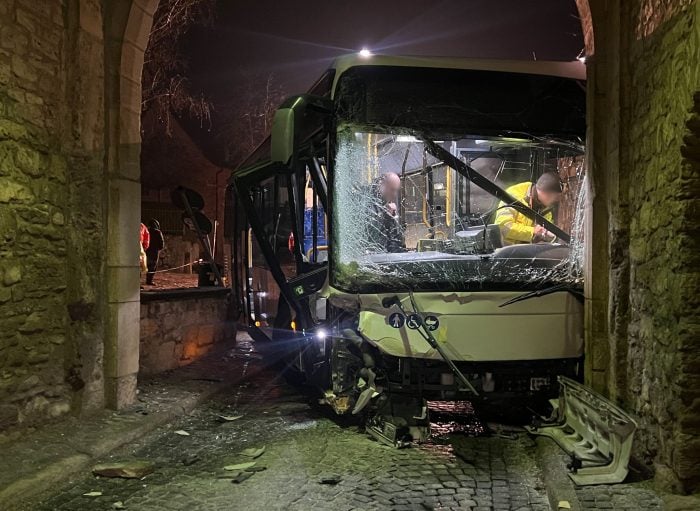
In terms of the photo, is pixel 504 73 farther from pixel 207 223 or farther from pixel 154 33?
pixel 154 33

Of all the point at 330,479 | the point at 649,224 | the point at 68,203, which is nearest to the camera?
the point at 649,224

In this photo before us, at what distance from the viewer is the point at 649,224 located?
4312mm

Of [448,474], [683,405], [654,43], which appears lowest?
[448,474]

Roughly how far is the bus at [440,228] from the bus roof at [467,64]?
15 millimetres

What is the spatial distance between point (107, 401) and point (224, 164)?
25.0 m

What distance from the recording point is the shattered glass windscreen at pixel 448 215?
5.31 m

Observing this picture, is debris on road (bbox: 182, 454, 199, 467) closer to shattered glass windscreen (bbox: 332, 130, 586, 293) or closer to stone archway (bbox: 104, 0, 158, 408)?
stone archway (bbox: 104, 0, 158, 408)

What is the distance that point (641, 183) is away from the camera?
4488 mm

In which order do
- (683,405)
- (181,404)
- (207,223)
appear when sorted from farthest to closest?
(207,223)
(181,404)
(683,405)

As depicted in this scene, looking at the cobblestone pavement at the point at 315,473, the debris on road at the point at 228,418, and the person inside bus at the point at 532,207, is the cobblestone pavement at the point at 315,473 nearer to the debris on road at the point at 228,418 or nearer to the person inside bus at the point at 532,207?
the debris on road at the point at 228,418

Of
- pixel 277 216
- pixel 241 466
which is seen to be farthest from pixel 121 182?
pixel 241 466

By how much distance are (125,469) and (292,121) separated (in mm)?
3195

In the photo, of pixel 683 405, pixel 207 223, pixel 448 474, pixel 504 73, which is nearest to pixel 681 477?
pixel 683 405

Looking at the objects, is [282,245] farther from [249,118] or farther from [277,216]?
[249,118]
